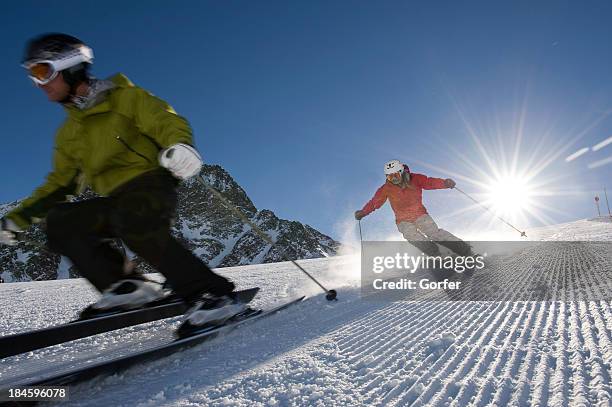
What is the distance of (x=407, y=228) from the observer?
7.09 metres

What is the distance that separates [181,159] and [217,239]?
509 ft

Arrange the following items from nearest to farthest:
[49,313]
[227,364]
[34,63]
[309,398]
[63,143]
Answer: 1. [309,398]
2. [227,364]
3. [34,63]
4. [63,143]
5. [49,313]

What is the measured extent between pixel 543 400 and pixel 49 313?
373cm

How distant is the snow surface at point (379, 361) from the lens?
1.26 m

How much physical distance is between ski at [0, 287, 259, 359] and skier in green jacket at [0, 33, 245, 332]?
15 cm

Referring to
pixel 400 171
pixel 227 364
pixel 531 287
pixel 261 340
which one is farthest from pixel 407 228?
pixel 227 364

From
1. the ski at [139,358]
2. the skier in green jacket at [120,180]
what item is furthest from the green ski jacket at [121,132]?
the ski at [139,358]

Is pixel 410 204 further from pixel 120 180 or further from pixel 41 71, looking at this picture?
pixel 41 71

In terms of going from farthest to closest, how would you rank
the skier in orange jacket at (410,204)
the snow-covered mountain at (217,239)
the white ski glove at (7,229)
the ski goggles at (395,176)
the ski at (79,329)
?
the snow-covered mountain at (217,239)
the ski goggles at (395,176)
the skier in orange jacket at (410,204)
the white ski glove at (7,229)
the ski at (79,329)

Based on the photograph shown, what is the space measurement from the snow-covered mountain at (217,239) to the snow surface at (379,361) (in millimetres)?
123715

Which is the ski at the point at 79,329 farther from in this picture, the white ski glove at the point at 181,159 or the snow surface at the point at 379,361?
the white ski glove at the point at 181,159

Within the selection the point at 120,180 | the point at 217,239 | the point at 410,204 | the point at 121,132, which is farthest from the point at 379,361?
the point at 217,239

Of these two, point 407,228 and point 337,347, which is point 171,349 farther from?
point 407,228

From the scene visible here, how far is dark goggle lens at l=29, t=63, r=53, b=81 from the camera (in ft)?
7.61
